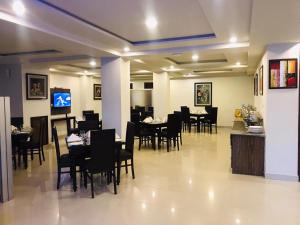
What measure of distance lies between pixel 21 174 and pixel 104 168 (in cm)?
216

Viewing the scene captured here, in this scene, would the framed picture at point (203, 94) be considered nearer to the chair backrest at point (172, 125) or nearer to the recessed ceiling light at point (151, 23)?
the chair backrest at point (172, 125)

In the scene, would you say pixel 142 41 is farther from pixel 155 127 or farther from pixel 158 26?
pixel 155 127

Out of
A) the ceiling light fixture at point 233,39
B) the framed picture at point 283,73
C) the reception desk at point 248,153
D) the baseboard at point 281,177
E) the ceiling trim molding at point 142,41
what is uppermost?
the ceiling trim molding at point 142,41

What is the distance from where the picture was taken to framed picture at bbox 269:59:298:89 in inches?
175

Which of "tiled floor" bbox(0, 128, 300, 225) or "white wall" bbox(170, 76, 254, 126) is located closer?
"tiled floor" bbox(0, 128, 300, 225)

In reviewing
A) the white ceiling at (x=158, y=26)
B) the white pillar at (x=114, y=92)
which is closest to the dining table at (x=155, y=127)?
the white pillar at (x=114, y=92)

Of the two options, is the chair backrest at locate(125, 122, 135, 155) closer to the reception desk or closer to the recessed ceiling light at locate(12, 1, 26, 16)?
the reception desk

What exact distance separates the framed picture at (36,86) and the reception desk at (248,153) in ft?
19.2

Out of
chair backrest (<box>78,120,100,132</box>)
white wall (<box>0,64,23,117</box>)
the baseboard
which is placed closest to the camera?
the baseboard

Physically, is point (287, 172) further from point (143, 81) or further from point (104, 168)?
point (143, 81)

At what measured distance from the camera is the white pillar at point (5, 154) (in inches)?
143

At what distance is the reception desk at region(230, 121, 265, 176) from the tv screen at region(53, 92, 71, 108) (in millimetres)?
7013

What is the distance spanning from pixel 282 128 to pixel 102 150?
313cm

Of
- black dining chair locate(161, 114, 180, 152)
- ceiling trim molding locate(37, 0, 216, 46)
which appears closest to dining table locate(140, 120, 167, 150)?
black dining chair locate(161, 114, 180, 152)
